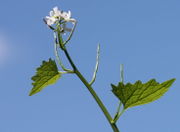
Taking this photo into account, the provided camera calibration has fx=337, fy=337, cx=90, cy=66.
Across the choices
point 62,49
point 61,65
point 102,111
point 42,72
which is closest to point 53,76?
point 42,72

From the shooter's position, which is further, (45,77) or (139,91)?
(45,77)

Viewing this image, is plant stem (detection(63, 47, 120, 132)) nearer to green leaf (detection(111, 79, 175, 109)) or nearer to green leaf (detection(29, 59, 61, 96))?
green leaf (detection(111, 79, 175, 109))

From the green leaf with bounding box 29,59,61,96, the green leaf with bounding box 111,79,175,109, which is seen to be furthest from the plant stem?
the green leaf with bounding box 29,59,61,96

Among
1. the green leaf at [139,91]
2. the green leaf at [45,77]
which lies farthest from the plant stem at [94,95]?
the green leaf at [45,77]

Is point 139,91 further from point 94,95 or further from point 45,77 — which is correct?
point 45,77

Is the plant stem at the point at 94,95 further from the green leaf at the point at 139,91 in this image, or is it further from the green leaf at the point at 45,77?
the green leaf at the point at 45,77

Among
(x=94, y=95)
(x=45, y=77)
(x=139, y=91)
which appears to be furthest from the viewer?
(x=45, y=77)

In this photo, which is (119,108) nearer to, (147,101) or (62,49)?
(147,101)

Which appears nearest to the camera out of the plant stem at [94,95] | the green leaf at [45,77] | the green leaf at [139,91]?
the plant stem at [94,95]

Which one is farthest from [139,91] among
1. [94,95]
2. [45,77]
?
[45,77]
